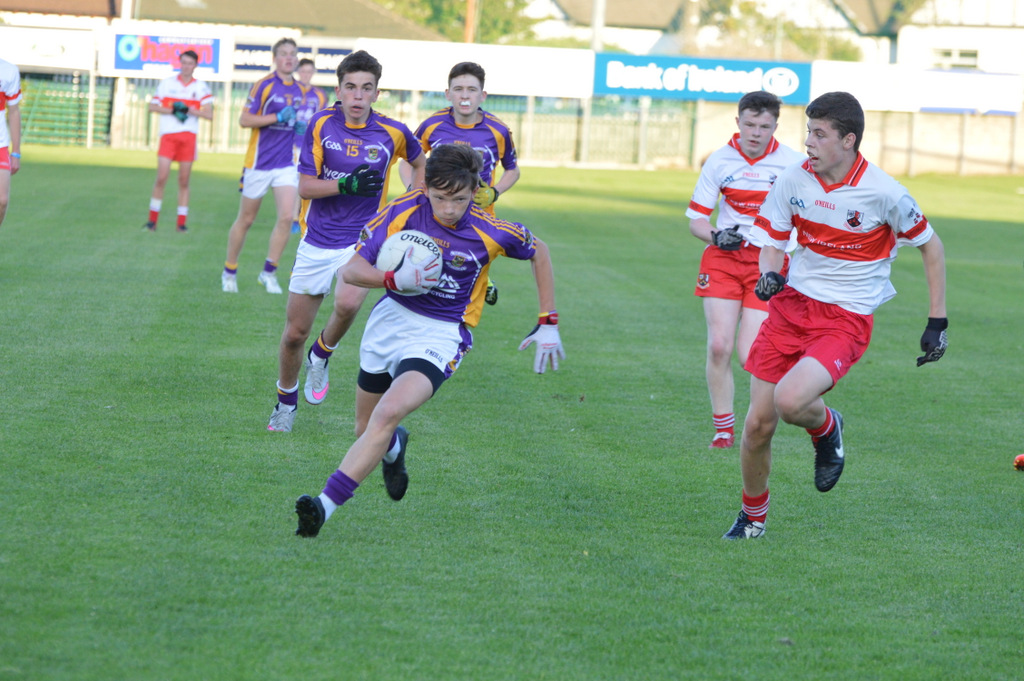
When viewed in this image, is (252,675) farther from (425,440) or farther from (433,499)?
(425,440)

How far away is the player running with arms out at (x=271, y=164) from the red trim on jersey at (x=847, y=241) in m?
7.38

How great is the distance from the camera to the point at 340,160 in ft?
24.8

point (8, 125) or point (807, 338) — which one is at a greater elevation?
point (8, 125)

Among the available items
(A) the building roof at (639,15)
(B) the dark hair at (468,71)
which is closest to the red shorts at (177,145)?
(B) the dark hair at (468,71)

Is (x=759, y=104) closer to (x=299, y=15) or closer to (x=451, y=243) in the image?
(x=451, y=243)

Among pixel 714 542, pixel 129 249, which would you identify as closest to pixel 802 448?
pixel 714 542

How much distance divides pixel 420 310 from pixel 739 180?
2876 mm

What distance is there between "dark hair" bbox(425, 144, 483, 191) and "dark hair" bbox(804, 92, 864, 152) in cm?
153

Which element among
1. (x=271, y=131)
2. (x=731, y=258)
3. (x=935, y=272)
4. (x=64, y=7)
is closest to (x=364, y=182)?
(x=731, y=258)

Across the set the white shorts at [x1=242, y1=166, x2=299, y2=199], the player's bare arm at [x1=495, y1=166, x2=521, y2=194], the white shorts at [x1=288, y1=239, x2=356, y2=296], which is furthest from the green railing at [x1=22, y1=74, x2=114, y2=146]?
the white shorts at [x1=288, y1=239, x2=356, y2=296]

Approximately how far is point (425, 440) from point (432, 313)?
179 cm

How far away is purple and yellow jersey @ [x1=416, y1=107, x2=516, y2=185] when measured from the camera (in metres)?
8.58

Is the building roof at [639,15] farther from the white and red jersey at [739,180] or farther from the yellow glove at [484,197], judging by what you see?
the yellow glove at [484,197]

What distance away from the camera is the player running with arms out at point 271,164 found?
12.4m
